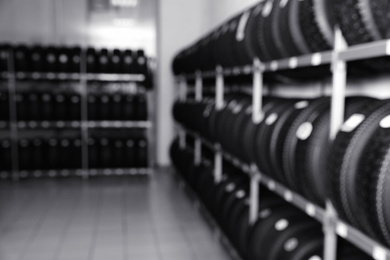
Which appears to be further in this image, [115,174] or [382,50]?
[115,174]

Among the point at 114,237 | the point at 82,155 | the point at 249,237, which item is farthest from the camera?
the point at 82,155

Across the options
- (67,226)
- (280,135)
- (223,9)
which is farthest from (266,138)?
(223,9)

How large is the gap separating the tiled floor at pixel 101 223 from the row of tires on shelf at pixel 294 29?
152 cm

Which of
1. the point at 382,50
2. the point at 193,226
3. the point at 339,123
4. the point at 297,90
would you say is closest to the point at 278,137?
the point at 339,123

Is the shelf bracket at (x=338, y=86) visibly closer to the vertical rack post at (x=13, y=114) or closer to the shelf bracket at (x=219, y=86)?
the shelf bracket at (x=219, y=86)

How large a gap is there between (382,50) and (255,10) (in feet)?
4.42

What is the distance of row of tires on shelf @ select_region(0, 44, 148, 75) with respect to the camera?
5.46 metres

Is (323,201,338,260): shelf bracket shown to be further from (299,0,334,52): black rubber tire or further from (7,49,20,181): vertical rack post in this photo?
(7,49,20,181): vertical rack post

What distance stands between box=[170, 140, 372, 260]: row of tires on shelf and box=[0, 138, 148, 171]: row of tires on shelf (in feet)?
6.17

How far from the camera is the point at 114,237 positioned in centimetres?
346

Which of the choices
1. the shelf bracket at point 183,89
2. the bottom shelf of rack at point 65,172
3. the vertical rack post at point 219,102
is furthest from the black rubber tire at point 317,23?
the bottom shelf of rack at point 65,172

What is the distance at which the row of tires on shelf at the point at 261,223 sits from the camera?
1767 millimetres

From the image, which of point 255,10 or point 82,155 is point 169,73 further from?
point 255,10

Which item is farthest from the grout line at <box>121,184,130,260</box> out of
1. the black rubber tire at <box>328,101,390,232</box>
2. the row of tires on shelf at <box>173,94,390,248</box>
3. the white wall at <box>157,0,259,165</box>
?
the black rubber tire at <box>328,101,390,232</box>
